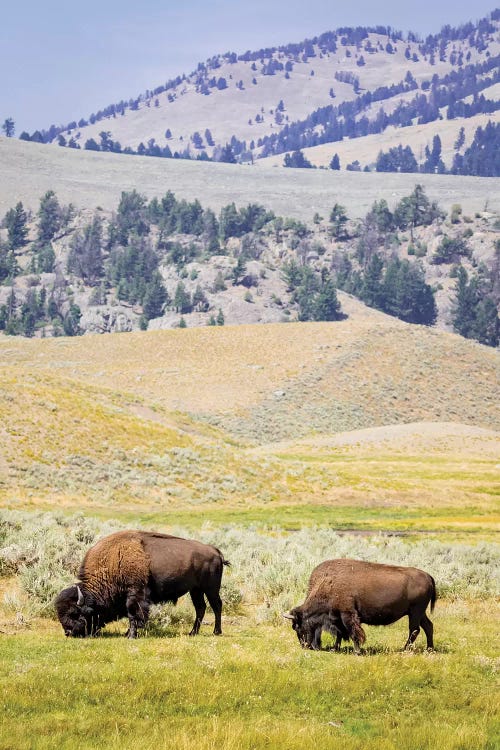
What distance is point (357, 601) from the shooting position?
14.7 m

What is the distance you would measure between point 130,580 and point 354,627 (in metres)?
3.71

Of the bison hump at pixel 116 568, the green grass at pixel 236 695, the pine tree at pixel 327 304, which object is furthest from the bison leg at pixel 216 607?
the pine tree at pixel 327 304

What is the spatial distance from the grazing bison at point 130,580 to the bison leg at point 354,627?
2519mm

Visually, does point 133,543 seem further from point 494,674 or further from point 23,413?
point 23,413

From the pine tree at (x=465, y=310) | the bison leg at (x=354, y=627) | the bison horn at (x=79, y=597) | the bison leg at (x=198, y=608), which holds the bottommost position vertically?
the pine tree at (x=465, y=310)

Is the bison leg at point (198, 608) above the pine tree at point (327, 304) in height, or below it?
above

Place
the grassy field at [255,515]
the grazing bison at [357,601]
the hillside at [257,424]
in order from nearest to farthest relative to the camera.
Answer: the grassy field at [255,515] < the grazing bison at [357,601] < the hillside at [257,424]

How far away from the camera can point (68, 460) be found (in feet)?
160

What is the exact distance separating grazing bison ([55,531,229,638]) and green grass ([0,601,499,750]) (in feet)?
1.46

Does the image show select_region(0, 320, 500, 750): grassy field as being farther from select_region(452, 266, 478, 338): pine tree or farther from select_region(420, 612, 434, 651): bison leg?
select_region(452, 266, 478, 338): pine tree

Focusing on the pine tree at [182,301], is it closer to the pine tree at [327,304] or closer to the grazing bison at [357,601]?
the pine tree at [327,304]

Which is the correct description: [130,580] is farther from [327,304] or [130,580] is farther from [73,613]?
[327,304]

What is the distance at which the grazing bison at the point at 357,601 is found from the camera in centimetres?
1470

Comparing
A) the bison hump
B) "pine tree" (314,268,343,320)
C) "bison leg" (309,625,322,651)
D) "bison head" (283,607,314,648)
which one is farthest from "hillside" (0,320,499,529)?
"pine tree" (314,268,343,320)
